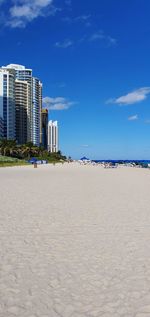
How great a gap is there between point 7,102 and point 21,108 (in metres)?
12.6

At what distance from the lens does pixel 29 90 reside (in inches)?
6831

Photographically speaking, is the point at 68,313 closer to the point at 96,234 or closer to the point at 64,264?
the point at 64,264

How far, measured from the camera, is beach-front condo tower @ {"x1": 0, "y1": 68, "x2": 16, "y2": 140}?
6117 inches

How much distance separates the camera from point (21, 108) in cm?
16788

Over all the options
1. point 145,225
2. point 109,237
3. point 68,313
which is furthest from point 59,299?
point 145,225

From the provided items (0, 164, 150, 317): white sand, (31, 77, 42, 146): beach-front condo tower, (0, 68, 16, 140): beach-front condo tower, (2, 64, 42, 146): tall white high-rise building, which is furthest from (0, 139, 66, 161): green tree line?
(0, 164, 150, 317): white sand


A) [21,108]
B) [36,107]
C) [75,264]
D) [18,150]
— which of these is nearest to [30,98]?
[21,108]

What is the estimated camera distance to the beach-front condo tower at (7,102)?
510 feet

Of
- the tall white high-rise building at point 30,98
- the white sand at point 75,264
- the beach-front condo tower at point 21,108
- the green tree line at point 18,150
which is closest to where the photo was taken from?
the white sand at point 75,264

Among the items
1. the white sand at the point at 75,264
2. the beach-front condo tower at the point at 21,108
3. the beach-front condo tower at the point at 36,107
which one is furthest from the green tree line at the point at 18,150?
the white sand at the point at 75,264

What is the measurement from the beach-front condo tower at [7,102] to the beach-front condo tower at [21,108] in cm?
649

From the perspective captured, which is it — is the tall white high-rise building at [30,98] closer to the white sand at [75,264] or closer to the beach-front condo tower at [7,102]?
the beach-front condo tower at [7,102]

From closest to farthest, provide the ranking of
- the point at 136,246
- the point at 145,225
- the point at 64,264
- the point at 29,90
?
the point at 64,264 < the point at 136,246 < the point at 145,225 < the point at 29,90

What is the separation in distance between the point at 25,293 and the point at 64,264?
1.43 meters
